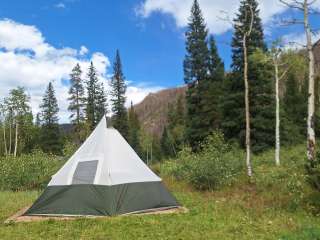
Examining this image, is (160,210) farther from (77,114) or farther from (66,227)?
(77,114)

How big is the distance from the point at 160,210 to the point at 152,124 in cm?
13254

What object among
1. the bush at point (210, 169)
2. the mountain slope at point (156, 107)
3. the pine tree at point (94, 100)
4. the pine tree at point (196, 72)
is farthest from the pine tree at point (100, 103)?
the mountain slope at point (156, 107)

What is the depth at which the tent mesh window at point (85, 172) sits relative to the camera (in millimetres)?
10992

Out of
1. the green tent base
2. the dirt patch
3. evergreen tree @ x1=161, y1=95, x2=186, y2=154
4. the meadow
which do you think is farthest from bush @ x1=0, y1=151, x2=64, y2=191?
evergreen tree @ x1=161, y1=95, x2=186, y2=154

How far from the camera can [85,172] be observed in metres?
11.2

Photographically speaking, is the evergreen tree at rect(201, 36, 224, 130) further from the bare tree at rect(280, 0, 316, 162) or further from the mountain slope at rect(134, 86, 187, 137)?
the mountain slope at rect(134, 86, 187, 137)

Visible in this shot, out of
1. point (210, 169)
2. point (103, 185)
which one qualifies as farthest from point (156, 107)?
point (103, 185)

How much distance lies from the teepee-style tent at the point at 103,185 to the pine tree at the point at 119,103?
3996cm

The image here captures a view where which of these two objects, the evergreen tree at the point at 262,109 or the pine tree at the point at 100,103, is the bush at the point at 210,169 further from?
the pine tree at the point at 100,103

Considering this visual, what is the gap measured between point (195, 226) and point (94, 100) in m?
46.3

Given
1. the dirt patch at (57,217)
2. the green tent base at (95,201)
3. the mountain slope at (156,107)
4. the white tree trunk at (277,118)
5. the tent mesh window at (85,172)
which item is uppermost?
the mountain slope at (156,107)

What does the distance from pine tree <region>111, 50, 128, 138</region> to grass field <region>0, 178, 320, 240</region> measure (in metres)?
40.1

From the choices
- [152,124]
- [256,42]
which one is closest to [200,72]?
[256,42]

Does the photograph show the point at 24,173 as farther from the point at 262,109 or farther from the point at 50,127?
the point at 50,127
